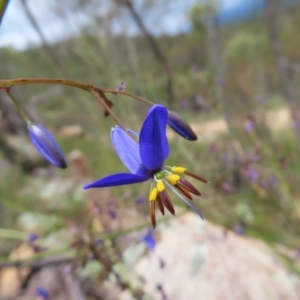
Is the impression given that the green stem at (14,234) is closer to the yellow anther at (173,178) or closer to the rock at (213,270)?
the rock at (213,270)

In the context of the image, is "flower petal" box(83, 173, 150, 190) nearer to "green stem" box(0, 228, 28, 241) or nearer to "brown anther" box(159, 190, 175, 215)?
"brown anther" box(159, 190, 175, 215)

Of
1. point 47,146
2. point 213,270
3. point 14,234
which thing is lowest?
point 213,270

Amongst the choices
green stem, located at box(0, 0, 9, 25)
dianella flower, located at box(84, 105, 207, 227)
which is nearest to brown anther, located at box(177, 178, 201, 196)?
dianella flower, located at box(84, 105, 207, 227)

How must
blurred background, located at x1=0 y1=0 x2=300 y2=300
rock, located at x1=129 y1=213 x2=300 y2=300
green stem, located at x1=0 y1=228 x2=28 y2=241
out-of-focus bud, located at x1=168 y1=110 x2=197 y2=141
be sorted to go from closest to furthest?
1. out-of-focus bud, located at x1=168 y1=110 x2=197 y2=141
2. blurred background, located at x1=0 y1=0 x2=300 y2=300
3. rock, located at x1=129 y1=213 x2=300 y2=300
4. green stem, located at x1=0 y1=228 x2=28 y2=241

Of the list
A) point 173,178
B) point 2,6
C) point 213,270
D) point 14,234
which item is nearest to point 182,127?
point 173,178

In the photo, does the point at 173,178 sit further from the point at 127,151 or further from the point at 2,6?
the point at 2,6

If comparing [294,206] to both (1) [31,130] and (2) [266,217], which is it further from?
(1) [31,130]
